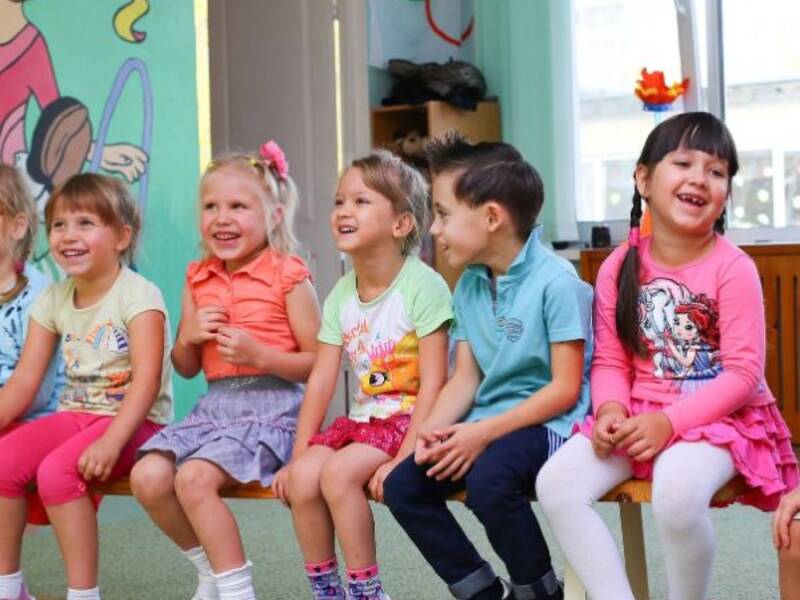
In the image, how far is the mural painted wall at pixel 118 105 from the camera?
361 cm

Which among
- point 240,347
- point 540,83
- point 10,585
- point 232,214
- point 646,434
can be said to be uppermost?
point 540,83

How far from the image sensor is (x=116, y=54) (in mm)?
3818

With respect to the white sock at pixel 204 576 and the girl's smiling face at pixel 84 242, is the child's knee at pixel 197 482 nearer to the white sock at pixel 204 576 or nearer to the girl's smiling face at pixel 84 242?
the white sock at pixel 204 576

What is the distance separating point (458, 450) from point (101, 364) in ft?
2.74

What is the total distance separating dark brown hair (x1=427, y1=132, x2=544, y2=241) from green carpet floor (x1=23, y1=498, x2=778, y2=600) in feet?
3.09

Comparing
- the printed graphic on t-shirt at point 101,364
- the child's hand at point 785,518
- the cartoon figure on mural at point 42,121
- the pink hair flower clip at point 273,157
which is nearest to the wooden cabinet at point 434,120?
the cartoon figure on mural at point 42,121

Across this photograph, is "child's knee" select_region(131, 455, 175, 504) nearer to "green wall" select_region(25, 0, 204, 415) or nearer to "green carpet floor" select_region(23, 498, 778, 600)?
"green carpet floor" select_region(23, 498, 778, 600)

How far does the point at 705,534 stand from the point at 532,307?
1.49 ft

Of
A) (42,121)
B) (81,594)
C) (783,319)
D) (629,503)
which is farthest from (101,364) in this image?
(783,319)

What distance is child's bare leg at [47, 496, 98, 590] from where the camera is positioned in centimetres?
235

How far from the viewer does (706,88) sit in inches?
213

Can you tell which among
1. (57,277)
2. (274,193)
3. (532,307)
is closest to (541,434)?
(532,307)

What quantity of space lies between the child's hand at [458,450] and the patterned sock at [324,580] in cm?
28

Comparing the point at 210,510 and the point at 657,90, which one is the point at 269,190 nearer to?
the point at 210,510
